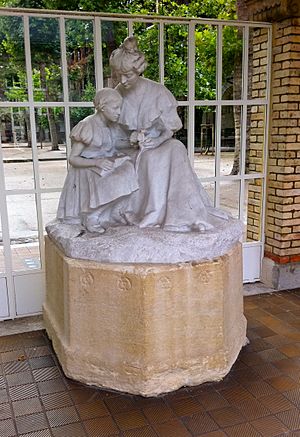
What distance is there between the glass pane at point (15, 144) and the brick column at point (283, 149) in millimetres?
1928

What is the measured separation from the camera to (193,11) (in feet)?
31.3

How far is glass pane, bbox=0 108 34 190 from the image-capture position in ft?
10.3

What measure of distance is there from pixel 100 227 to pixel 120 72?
0.87m

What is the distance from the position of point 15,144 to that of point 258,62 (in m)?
2.02

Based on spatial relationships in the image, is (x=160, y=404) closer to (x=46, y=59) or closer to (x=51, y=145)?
(x=51, y=145)

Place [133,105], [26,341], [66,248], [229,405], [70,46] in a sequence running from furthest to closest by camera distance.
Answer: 1. [70,46]
2. [26,341]
3. [133,105]
4. [66,248]
5. [229,405]

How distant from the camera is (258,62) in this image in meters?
3.65

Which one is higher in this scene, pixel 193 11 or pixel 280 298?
pixel 193 11

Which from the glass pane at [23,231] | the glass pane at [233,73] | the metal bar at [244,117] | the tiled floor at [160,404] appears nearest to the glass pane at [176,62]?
the glass pane at [233,73]

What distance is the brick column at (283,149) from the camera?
3418 millimetres

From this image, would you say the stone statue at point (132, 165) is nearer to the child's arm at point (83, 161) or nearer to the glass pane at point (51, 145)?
the child's arm at point (83, 161)

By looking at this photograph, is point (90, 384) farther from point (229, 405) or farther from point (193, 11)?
point (193, 11)

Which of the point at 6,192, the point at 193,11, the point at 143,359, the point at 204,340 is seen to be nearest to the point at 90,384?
the point at 143,359

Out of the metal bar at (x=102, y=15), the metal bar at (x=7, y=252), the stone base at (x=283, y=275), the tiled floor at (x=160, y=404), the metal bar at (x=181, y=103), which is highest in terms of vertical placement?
the metal bar at (x=102, y=15)
